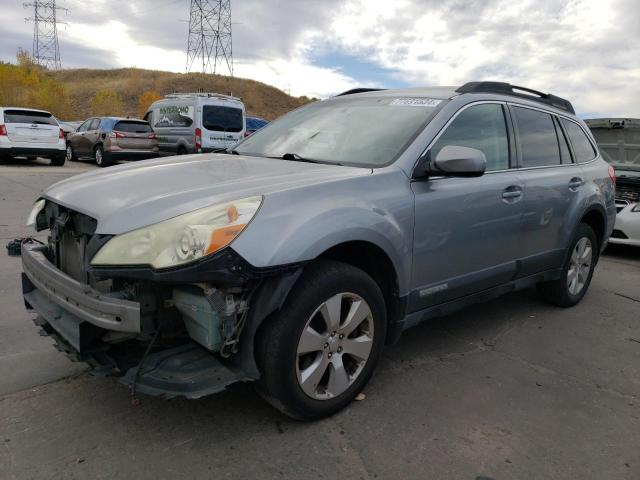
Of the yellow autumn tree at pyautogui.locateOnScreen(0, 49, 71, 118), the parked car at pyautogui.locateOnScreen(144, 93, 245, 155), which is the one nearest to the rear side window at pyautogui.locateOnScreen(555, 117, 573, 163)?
the parked car at pyautogui.locateOnScreen(144, 93, 245, 155)

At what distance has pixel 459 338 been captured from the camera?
13.3ft

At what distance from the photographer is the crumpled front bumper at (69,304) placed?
2.27 m

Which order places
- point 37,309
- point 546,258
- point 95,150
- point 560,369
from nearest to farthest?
1. point 37,309
2. point 560,369
3. point 546,258
4. point 95,150

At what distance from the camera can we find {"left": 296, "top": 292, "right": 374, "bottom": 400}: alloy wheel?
2.63 m

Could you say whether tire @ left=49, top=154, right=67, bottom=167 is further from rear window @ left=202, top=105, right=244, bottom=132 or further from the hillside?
the hillside

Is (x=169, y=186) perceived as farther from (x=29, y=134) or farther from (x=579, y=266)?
(x=29, y=134)

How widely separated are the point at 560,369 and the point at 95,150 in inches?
654

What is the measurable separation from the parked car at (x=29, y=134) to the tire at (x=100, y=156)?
126 cm

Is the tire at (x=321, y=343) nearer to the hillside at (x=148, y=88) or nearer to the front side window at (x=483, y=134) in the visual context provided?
the front side window at (x=483, y=134)

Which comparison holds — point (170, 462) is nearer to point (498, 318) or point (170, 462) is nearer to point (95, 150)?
point (498, 318)

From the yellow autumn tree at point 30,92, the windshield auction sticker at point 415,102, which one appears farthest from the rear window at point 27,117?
the yellow autumn tree at point 30,92

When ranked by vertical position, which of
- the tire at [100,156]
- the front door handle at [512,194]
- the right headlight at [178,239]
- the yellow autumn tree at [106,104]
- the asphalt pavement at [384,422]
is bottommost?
the asphalt pavement at [384,422]

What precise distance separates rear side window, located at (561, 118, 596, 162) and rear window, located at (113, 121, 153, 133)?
14.0m

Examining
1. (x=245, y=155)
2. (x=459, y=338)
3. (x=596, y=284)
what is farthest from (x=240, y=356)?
(x=596, y=284)
